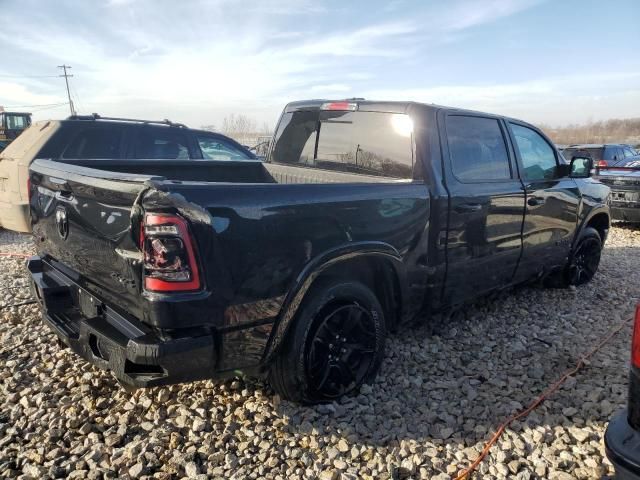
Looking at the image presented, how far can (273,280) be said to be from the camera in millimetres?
2344

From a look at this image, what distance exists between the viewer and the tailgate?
2.18 metres

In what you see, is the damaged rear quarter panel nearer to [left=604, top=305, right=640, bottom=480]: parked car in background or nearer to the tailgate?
the tailgate

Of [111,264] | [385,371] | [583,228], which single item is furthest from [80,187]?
[583,228]

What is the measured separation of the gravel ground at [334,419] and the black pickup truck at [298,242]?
11.2 inches

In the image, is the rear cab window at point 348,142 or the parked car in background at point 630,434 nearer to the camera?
the parked car in background at point 630,434

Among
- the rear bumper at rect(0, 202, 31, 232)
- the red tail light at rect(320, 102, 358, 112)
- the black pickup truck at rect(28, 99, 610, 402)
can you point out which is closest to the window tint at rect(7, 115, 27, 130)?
the rear bumper at rect(0, 202, 31, 232)

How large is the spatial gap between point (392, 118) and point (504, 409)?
2118 millimetres

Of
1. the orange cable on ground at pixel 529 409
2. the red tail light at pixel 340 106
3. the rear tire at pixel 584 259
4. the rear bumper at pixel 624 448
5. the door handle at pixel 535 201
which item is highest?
the red tail light at pixel 340 106

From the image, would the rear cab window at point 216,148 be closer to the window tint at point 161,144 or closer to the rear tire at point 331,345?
the window tint at point 161,144

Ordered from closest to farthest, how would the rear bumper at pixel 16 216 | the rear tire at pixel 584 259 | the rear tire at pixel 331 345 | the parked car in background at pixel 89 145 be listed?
the rear tire at pixel 331 345, the rear tire at pixel 584 259, the rear bumper at pixel 16 216, the parked car in background at pixel 89 145

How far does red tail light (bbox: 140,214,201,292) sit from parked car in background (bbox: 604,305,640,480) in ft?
5.97

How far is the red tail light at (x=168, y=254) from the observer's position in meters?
2.03

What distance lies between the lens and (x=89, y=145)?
6195mm

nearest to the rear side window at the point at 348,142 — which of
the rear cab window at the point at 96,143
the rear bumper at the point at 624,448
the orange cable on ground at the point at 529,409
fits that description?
the orange cable on ground at the point at 529,409
